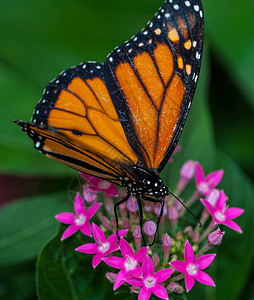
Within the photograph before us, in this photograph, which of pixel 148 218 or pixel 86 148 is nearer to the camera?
pixel 86 148

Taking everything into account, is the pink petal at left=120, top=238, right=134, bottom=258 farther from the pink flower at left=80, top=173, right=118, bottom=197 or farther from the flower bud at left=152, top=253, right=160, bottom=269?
the pink flower at left=80, top=173, right=118, bottom=197

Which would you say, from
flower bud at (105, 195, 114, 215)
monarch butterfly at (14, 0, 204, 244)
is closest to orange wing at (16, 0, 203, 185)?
monarch butterfly at (14, 0, 204, 244)

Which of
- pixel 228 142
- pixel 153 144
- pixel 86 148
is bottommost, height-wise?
pixel 86 148

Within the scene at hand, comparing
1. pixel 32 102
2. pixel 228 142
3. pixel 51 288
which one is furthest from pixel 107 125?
pixel 228 142

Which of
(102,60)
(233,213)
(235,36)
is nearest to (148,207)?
(233,213)

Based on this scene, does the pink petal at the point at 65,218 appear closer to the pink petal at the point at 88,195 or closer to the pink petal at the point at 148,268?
the pink petal at the point at 88,195

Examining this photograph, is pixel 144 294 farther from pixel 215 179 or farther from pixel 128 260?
pixel 215 179

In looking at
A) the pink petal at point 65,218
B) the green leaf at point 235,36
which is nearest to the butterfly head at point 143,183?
the pink petal at point 65,218

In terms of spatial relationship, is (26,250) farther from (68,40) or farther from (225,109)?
(225,109)
